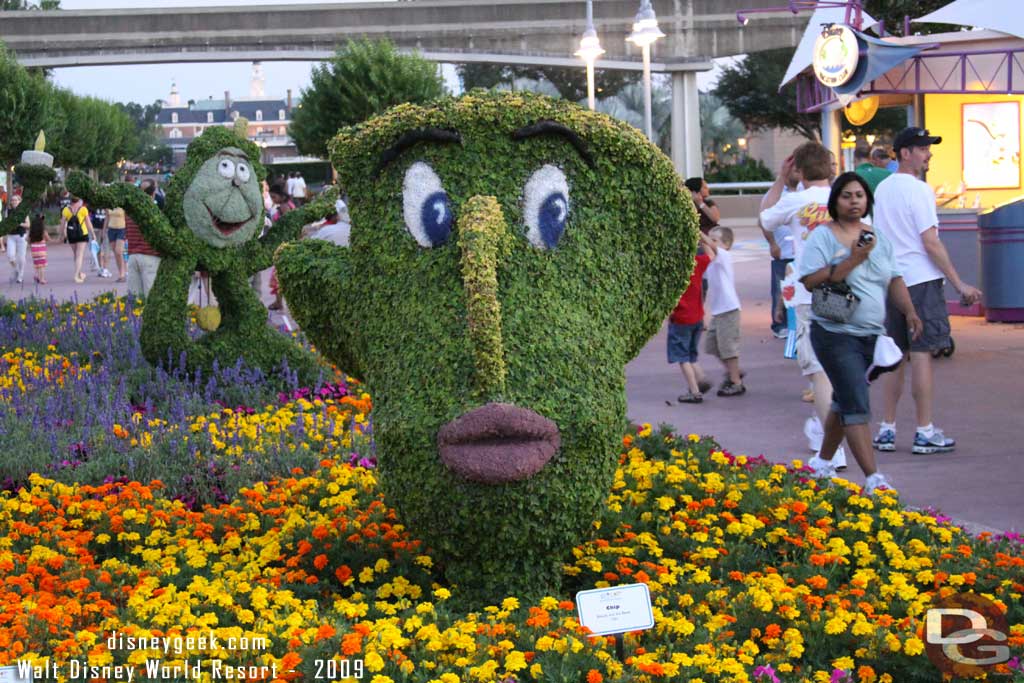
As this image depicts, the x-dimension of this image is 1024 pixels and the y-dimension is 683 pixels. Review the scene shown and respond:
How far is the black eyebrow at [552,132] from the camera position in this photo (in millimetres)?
4570

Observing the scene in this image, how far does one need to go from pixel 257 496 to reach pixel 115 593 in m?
1.23

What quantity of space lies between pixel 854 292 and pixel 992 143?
903cm

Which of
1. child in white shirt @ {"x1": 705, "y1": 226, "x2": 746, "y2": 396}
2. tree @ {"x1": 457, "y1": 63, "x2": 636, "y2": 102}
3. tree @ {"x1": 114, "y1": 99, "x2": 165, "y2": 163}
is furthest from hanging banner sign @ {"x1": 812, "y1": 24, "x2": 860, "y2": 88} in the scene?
tree @ {"x1": 114, "y1": 99, "x2": 165, "y2": 163}

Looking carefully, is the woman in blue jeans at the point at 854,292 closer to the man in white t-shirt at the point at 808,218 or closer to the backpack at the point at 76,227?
the man in white t-shirt at the point at 808,218

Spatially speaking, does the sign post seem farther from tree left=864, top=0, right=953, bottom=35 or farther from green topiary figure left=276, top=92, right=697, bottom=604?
tree left=864, top=0, right=953, bottom=35

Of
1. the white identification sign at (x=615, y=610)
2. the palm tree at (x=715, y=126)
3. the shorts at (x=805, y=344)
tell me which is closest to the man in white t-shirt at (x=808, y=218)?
the shorts at (x=805, y=344)

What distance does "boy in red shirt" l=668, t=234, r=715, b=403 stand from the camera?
925cm

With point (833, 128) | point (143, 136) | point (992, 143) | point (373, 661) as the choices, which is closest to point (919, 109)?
point (992, 143)

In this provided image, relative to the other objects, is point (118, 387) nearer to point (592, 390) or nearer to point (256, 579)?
point (256, 579)

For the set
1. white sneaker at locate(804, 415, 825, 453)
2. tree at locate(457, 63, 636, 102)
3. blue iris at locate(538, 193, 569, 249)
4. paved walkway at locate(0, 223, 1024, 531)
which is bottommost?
paved walkway at locate(0, 223, 1024, 531)

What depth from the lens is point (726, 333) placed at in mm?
9445

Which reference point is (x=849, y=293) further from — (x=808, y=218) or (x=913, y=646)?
(x=913, y=646)

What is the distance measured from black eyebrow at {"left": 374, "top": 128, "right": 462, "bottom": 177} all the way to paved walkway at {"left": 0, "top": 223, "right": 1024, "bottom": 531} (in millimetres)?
3131

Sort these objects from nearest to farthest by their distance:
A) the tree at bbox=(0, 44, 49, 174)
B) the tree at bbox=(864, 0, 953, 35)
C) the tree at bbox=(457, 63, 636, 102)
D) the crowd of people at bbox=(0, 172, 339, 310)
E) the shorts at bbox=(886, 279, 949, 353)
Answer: the shorts at bbox=(886, 279, 949, 353), the crowd of people at bbox=(0, 172, 339, 310), the tree at bbox=(864, 0, 953, 35), the tree at bbox=(0, 44, 49, 174), the tree at bbox=(457, 63, 636, 102)
